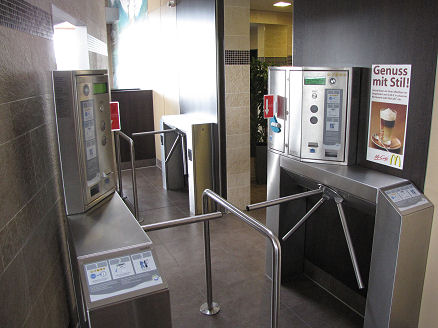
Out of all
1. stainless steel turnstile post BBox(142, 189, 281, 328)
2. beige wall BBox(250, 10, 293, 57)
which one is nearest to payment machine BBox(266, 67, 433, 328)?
stainless steel turnstile post BBox(142, 189, 281, 328)

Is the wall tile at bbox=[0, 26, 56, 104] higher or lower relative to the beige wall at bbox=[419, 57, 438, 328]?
higher

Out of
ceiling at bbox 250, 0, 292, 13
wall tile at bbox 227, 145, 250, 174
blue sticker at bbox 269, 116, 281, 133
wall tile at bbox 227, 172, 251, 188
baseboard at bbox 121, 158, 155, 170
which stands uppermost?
ceiling at bbox 250, 0, 292, 13

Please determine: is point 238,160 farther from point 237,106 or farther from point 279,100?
point 279,100

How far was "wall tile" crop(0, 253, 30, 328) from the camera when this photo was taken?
53.1 inches

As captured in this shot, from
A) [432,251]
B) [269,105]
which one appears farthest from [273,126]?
[432,251]

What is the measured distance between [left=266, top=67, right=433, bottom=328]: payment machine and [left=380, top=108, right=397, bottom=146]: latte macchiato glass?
0.56 ft

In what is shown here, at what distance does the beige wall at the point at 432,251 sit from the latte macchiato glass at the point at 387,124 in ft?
0.78

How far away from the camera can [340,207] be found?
2.22m

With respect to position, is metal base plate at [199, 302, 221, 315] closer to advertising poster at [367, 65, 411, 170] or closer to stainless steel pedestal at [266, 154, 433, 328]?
stainless steel pedestal at [266, 154, 433, 328]

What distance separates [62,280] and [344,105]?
71.7 inches

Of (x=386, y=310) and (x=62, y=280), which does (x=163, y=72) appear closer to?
(x=62, y=280)

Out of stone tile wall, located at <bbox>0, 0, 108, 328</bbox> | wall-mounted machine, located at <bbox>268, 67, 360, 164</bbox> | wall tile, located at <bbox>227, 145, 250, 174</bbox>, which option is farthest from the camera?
wall tile, located at <bbox>227, 145, 250, 174</bbox>

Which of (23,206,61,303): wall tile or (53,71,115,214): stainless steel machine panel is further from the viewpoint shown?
(53,71,115,214): stainless steel machine panel

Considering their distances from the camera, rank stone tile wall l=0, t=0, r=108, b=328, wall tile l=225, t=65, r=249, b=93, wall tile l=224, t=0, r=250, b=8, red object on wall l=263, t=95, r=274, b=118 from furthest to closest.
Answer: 1. wall tile l=225, t=65, r=249, b=93
2. wall tile l=224, t=0, r=250, b=8
3. red object on wall l=263, t=95, r=274, b=118
4. stone tile wall l=0, t=0, r=108, b=328
